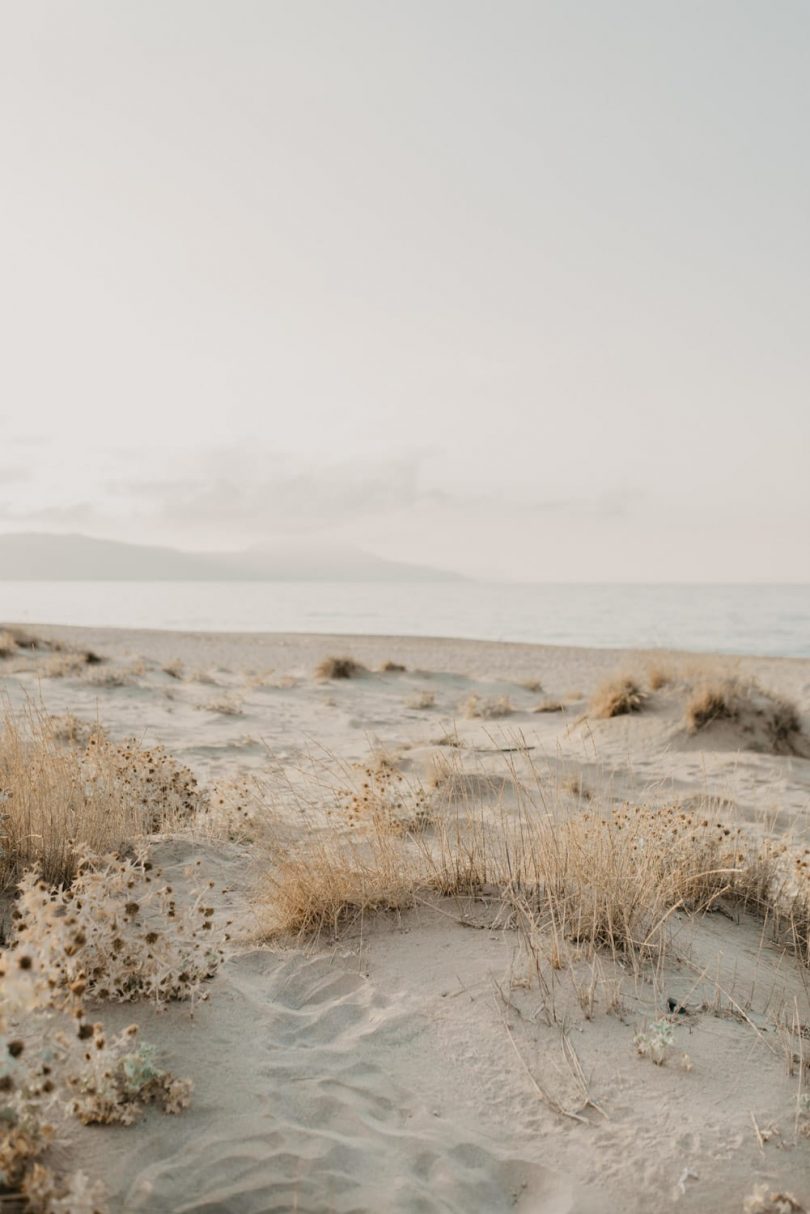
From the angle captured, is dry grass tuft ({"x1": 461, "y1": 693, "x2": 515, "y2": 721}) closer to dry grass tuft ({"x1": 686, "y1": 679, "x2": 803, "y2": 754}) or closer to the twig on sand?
dry grass tuft ({"x1": 686, "y1": 679, "x2": 803, "y2": 754})

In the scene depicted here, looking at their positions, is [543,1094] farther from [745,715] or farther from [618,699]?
[618,699]

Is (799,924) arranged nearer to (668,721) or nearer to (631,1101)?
(631,1101)

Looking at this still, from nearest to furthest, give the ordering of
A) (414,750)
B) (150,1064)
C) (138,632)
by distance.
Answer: (150,1064) < (414,750) < (138,632)

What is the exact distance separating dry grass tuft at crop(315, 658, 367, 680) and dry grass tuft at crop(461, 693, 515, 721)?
13.4 feet

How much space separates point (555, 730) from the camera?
1102 centimetres

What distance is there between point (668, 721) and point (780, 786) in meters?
2.30

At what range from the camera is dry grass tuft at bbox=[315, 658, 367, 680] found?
54.6 ft

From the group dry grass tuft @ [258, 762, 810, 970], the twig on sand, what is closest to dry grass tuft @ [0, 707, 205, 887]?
dry grass tuft @ [258, 762, 810, 970]

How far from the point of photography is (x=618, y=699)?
11125mm

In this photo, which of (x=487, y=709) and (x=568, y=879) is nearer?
(x=568, y=879)

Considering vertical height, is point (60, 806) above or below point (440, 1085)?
above

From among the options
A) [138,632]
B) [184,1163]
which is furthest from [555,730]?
[138,632]

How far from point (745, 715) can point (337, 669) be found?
8587 mm

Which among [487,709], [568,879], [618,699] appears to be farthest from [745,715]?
[568,879]
